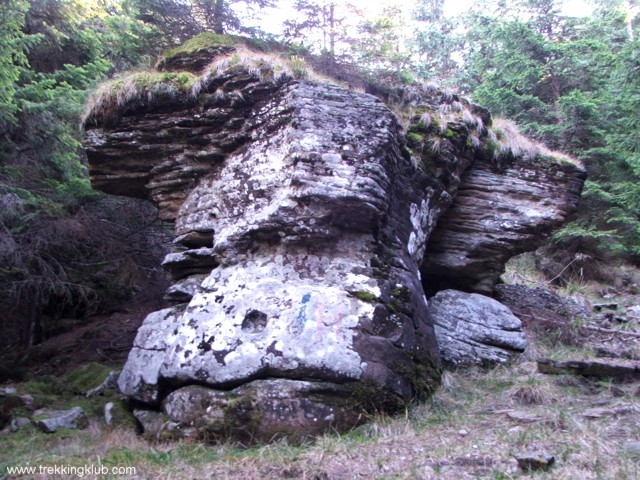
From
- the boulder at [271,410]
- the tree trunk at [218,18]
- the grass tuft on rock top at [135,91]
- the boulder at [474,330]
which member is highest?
the tree trunk at [218,18]

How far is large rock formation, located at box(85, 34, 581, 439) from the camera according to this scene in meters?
5.70

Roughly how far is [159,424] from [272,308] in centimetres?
174

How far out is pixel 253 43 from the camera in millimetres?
9203

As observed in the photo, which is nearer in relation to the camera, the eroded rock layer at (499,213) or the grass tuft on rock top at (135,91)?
the grass tuft on rock top at (135,91)

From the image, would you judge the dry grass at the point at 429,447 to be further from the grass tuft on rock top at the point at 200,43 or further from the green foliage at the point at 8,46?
the grass tuft on rock top at the point at 200,43

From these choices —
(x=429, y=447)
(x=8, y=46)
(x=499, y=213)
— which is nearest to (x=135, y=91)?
(x=8, y=46)

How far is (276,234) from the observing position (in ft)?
21.8

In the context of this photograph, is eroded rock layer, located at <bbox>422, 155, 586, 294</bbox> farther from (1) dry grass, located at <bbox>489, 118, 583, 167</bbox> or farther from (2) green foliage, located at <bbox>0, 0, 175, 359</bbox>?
(2) green foliage, located at <bbox>0, 0, 175, 359</bbox>

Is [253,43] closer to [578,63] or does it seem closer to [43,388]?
[43,388]

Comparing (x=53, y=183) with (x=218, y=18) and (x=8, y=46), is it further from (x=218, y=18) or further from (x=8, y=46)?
(x=218, y=18)

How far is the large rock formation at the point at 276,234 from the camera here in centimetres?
570

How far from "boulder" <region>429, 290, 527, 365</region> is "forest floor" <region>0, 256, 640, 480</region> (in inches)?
26.0

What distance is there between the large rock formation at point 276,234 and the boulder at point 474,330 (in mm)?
1154

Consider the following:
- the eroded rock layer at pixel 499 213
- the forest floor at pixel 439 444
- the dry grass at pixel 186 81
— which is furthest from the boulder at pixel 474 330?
the dry grass at pixel 186 81
